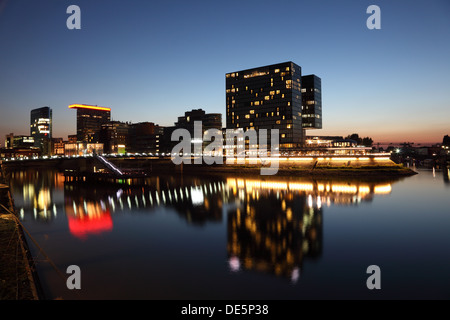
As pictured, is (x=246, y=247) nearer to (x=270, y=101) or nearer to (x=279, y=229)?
(x=279, y=229)

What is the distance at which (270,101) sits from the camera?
158 metres

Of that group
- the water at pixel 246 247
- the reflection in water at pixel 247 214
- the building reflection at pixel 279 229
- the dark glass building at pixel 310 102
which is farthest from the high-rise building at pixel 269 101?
the water at pixel 246 247

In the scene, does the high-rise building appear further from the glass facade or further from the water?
the water

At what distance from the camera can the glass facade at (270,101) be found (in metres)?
153

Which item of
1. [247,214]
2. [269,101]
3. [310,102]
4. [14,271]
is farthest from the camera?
[310,102]

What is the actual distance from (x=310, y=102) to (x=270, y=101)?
34906 mm

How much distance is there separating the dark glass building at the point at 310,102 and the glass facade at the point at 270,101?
20139mm

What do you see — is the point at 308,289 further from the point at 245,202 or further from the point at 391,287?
the point at 245,202

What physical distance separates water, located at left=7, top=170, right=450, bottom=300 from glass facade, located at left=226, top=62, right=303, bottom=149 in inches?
Result: 4580

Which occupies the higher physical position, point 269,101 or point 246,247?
point 269,101

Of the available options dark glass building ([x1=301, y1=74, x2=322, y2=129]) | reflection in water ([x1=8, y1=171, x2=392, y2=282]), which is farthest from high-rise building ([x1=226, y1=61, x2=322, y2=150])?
reflection in water ([x1=8, y1=171, x2=392, y2=282])

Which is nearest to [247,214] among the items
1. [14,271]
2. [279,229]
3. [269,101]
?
[279,229]

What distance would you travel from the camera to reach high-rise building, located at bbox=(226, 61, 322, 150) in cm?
15325
